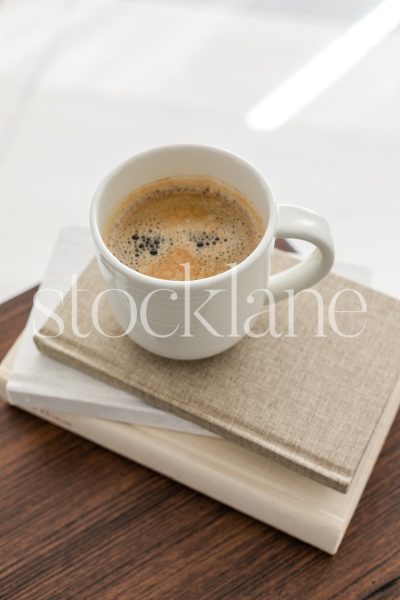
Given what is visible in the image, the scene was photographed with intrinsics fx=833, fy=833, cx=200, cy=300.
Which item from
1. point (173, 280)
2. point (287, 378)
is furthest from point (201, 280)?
point (287, 378)

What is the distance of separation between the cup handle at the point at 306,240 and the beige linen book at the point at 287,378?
0.07 m

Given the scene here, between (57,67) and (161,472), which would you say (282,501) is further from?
(57,67)

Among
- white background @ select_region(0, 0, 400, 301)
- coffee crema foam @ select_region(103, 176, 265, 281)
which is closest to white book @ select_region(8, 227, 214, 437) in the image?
coffee crema foam @ select_region(103, 176, 265, 281)

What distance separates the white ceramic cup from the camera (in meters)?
0.63

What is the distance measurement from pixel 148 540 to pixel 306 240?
0.30m

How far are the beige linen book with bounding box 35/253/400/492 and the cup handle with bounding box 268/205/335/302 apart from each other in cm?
7

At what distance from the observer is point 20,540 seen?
2.39ft

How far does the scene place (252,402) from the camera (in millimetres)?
709

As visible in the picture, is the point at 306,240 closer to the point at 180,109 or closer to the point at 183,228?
the point at 183,228

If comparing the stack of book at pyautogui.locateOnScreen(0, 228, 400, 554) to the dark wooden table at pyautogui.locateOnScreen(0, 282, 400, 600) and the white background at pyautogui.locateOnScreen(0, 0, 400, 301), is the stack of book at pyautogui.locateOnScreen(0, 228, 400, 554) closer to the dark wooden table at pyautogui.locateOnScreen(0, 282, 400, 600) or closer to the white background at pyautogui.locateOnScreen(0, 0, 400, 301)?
the dark wooden table at pyautogui.locateOnScreen(0, 282, 400, 600)

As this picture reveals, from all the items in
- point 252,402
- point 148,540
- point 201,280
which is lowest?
point 148,540

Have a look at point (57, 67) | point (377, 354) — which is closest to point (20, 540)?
point (377, 354)

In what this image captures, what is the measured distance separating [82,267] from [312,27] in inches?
26.4

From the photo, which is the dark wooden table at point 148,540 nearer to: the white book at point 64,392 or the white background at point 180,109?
the white book at point 64,392
